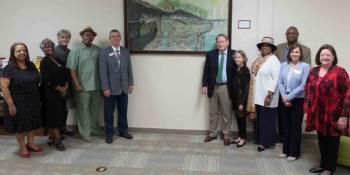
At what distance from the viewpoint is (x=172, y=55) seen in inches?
189

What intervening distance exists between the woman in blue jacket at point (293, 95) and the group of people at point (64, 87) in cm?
189

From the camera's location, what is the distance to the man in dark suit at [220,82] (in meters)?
4.48

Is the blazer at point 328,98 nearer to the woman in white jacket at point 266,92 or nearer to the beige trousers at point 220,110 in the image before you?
the woman in white jacket at point 266,92

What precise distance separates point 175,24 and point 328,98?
2121 millimetres

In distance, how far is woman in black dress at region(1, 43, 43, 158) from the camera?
388cm

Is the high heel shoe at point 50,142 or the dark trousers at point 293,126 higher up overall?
the dark trousers at point 293,126

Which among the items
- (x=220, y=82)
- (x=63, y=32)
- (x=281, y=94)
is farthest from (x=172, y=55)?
(x=281, y=94)

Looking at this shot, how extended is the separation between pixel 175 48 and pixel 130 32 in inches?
24.4

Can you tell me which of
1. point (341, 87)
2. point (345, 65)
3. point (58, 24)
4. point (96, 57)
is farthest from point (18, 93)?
point (345, 65)

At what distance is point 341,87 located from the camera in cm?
336

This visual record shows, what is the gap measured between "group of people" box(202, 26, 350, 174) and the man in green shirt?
1380mm

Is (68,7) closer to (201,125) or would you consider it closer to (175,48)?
(175,48)

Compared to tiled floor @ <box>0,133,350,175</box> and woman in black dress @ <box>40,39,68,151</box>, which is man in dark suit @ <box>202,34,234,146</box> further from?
woman in black dress @ <box>40,39,68,151</box>

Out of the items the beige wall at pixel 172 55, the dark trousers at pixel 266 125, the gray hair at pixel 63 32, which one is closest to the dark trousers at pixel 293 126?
the dark trousers at pixel 266 125
